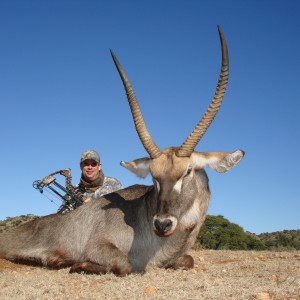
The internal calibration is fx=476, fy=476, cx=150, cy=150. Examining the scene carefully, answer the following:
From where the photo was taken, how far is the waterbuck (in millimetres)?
6512

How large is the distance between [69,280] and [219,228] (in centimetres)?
1548

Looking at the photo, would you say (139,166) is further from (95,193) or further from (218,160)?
(95,193)

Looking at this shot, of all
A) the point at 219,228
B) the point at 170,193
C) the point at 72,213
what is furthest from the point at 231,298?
the point at 219,228

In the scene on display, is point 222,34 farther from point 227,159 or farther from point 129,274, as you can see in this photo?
point 129,274

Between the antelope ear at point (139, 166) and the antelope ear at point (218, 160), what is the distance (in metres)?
0.76

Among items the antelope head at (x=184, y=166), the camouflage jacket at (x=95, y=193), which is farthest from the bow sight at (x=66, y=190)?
the antelope head at (x=184, y=166)

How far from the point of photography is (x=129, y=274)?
22.0 ft

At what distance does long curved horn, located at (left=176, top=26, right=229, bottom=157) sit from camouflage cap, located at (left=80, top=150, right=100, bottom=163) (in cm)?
450

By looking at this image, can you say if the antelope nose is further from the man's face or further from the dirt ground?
the man's face

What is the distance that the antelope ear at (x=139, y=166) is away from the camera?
723 cm

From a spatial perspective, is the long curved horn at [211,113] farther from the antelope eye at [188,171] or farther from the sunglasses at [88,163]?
the sunglasses at [88,163]

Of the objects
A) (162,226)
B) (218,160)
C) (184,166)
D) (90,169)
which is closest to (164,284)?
(162,226)

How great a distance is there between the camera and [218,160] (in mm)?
6965

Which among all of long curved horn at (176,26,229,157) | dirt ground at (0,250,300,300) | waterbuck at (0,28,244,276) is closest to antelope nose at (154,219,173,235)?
waterbuck at (0,28,244,276)
